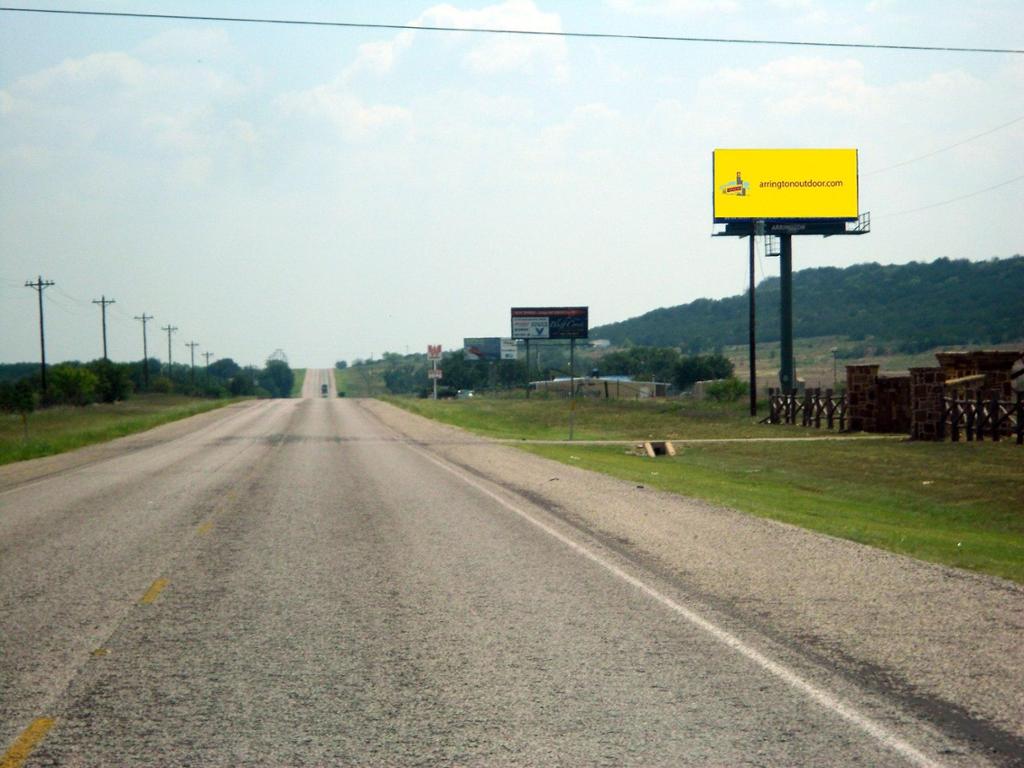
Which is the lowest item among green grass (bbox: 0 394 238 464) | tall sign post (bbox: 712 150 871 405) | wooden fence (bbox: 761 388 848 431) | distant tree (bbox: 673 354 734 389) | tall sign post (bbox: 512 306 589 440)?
green grass (bbox: 0 394 238 464)

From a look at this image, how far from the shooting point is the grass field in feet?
48.5

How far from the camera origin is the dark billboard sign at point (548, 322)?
92.5 meters

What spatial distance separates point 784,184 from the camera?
6278 cm

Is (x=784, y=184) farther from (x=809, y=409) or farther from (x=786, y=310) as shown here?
(x=809, y=409)

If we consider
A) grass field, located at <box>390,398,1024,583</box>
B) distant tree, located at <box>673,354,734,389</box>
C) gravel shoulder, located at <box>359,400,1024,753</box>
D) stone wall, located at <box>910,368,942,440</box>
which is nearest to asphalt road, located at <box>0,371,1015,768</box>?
gravel shoulder, located at <box>359,400,1024,753</box>

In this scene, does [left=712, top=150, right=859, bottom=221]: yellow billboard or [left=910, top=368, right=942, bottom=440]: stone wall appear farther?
[left=712, top=150, right=859, bottom=221]: yellow billboard

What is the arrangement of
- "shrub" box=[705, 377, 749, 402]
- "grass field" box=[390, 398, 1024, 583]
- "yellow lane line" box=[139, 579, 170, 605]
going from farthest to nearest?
"shrub" box=[705, 377, 749, 402], "grass field" box=[390, 398, 1024, 583], "yellow lane line" box=[139, 579, 170, 605]

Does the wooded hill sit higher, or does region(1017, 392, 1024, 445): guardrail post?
the wooded hill

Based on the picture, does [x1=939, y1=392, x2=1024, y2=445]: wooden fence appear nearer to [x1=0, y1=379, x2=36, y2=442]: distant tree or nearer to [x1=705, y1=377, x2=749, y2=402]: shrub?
[x1=705, y1=377, x2=749, y2=402]: shrub

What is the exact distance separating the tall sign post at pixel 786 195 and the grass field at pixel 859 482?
17.0 meters

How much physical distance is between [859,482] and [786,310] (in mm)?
39923

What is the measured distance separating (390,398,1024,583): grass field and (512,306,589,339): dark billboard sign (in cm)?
4240

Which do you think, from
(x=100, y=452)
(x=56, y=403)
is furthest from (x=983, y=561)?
(x=56, y=403)

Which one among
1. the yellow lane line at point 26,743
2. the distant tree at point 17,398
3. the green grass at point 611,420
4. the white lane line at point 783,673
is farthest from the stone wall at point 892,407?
the distant tree at point 17,398
